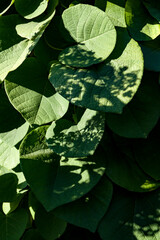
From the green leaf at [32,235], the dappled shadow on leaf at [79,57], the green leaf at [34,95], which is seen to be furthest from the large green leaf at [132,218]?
the dappled shadow on leaf at [79,57]

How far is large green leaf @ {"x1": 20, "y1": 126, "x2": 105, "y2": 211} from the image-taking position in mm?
1216

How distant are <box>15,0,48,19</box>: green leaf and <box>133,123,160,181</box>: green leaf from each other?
75 centimetres

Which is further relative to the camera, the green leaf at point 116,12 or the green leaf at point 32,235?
the green leaf at point 32,235

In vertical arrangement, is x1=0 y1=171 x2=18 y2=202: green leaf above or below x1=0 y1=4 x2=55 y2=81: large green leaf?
below

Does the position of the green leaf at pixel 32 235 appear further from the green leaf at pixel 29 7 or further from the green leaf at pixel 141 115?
the green leaf at pixel 29 7

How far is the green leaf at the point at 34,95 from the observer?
4.17 ft

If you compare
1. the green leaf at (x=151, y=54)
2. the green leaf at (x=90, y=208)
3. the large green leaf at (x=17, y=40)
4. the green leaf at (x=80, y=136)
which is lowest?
the green leaf at (x=90, y=208)

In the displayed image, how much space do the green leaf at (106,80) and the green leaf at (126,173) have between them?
332 millimetres

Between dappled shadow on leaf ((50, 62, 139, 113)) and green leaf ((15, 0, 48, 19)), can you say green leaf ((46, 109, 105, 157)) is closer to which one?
dappled shadow on leaf ((50, 62, 139, 113))

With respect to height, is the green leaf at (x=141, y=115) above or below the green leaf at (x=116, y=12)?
below

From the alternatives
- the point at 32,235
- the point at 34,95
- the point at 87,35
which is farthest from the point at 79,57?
the point at 32,235

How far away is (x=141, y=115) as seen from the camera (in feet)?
4.18

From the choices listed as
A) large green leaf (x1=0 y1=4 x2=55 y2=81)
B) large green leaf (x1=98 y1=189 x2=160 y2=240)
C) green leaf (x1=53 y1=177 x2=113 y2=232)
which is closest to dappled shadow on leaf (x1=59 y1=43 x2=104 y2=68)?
large green leaf (x1=0 y1=4 x2=55 y2=81)

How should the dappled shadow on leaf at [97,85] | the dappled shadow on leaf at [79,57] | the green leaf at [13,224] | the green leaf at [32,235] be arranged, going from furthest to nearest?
the green leaf at [32,235] < the green leaf at [13,224] < the dappled shadow on leaf at [79,57] < the dappled shadow on leaf at [97,85]
